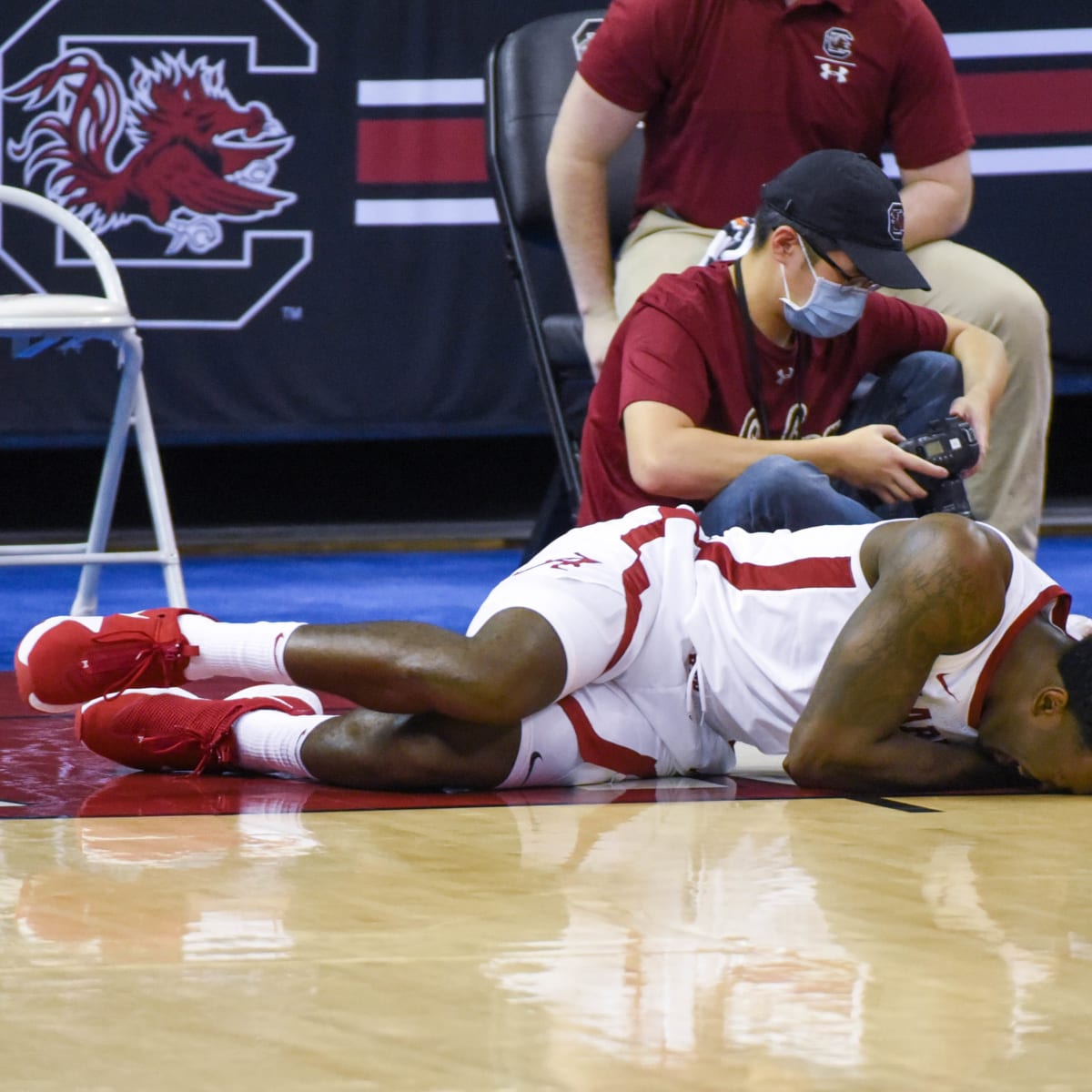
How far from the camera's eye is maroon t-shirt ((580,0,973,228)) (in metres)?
3.14

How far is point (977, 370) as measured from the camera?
291 cm

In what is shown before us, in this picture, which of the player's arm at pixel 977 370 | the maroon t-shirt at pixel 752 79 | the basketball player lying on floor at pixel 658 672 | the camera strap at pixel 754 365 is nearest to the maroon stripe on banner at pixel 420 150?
the maroon t-shirt at pixel 752 79

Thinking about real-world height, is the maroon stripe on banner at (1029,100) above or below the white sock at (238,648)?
above

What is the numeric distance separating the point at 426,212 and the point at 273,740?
2931mm

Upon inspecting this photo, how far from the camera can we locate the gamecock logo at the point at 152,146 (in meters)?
4.82

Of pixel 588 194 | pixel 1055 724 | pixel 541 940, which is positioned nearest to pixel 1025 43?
pixel 588 194

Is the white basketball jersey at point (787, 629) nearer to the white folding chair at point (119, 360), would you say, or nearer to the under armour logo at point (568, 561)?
the under armour logo at point (568, 561)

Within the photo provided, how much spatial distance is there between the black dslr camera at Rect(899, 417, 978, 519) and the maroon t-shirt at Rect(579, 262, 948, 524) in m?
0.21

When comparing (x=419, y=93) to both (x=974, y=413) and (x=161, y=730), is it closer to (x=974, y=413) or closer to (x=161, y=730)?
(x=974, y=413)

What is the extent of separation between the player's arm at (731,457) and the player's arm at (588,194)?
63 centimetres

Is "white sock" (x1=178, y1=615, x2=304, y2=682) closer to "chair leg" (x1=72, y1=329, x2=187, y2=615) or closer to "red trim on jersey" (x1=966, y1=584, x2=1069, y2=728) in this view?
"red trim on jersey" (x1=966, y1=584, x2=1069, y2=728)

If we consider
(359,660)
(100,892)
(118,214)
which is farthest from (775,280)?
(118,214)

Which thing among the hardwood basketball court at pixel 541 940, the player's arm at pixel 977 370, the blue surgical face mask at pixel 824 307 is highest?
the blue surgical face mask at pixel 824 307

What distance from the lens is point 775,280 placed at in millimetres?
2686
